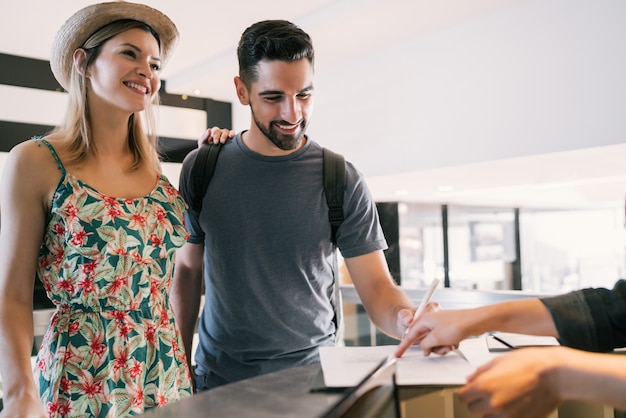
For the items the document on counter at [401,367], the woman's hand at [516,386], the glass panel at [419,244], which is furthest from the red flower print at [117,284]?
the glass panel at [419,244]

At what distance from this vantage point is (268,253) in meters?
1.48

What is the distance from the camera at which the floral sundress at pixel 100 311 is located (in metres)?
1.18

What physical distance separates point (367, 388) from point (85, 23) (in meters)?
1.08

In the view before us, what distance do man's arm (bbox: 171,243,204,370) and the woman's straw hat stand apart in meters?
0.53

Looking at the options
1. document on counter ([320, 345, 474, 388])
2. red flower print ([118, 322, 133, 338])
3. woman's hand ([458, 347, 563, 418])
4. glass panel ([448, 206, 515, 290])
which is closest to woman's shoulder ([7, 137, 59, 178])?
red flower print ([118, 322, 133, 338])

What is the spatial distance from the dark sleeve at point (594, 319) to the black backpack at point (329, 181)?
0.69m

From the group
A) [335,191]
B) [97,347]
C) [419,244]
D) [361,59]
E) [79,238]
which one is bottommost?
[97,347]

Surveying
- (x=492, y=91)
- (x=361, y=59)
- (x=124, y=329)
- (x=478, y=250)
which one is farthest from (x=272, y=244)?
(x=478, y=250)

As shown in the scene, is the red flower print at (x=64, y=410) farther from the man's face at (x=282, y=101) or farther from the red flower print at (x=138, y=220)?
the man's face at (x=282, y=101)

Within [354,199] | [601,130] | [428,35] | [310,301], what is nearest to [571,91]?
[601,130]

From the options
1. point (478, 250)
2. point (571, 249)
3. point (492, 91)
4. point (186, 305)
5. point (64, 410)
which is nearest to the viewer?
point (64, 410)

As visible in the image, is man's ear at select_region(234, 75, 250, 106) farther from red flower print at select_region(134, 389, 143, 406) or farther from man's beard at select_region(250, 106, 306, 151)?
red flower print at select_region(134, 389, 143, 406)

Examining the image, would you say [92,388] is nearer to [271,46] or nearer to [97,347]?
[97,347]

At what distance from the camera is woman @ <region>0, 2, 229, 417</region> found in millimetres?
1157
